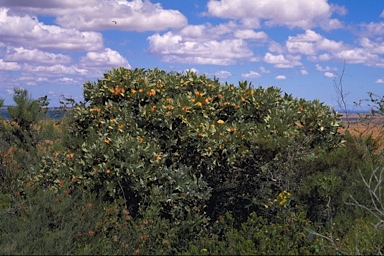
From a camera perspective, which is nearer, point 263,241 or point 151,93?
point 263,241

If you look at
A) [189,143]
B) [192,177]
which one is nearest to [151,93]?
[189,143]

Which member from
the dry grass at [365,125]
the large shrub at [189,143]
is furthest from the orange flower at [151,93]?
the dry grass at [365,125]

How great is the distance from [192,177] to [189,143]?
0.50 meters

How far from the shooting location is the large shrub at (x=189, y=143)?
743 centimetres

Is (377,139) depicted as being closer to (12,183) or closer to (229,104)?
(229,104)

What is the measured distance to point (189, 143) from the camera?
7.89 metres

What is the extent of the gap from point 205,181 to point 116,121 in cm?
163

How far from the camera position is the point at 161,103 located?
8.12 metres

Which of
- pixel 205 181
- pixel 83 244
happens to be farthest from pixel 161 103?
pixel 83 244

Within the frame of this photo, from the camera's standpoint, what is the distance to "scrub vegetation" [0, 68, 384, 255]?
6.66 m

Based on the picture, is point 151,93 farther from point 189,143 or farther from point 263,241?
point 263,241

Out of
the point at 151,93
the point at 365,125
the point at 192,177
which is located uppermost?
the point at 151,93

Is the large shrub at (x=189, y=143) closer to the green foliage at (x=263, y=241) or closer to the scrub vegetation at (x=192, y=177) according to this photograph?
the scrub vegetation at (x=192, y=177)

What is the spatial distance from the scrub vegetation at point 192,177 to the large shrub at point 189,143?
0.02 meters
